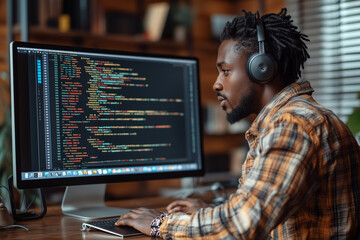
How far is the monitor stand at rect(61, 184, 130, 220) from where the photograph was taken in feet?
4.52

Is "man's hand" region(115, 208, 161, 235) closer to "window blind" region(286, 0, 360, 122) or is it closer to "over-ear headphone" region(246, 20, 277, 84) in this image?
"over-ear headphone" region(246, 20, 277, 84)

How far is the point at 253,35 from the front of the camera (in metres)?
1.16

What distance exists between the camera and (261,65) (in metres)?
1.08

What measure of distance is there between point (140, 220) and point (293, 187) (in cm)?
44

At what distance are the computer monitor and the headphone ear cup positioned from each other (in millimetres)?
446

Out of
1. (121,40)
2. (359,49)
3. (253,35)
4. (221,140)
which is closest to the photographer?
(253,35)

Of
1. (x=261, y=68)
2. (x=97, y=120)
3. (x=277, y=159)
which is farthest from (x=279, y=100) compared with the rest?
(x=97, y=120)

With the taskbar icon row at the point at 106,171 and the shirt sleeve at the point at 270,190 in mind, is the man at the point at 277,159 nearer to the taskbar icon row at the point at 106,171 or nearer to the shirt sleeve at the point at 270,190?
the shirt sleeve at the point at 270,190

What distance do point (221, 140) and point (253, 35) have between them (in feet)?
10.3

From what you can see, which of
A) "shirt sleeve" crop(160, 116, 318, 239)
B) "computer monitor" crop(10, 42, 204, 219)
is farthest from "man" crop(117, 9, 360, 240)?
"computer monitor" crop(10, 42, 204, 219)

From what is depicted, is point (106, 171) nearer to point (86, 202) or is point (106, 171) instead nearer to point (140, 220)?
point (86, 202)

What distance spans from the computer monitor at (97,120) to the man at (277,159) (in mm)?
263

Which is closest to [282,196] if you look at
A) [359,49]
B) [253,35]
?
[253,35]

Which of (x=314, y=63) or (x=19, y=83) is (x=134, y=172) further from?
(x=314, y=63)
